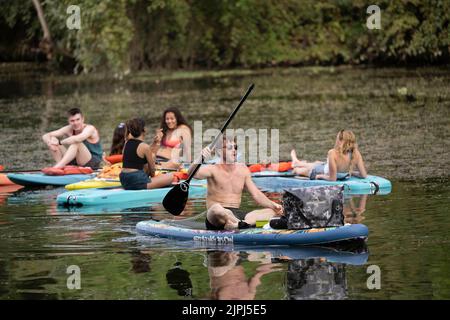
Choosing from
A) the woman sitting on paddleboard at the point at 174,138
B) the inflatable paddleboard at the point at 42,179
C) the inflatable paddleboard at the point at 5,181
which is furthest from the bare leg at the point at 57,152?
the woman sitting on paddleboard at the point at 174,138

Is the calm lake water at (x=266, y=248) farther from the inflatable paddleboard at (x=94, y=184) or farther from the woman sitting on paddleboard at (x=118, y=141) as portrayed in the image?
the woman sitting on paddleboard at (x=118, y=141)

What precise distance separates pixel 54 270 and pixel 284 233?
2.38 metres

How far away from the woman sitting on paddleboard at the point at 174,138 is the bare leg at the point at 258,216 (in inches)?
211

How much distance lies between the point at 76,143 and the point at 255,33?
88.9 feet

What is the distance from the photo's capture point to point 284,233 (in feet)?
44.3

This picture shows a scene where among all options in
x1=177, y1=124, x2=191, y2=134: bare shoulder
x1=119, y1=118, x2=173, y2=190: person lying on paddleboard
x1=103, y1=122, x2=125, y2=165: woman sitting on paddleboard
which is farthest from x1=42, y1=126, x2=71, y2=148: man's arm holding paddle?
x1=119, y1=118, x2=173, y2=190: person lying on paddleboard

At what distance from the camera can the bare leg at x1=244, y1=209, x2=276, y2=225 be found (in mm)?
14242

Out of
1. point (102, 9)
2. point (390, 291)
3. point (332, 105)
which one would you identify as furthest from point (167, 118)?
point (102, 9)

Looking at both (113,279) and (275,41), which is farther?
(275,41)

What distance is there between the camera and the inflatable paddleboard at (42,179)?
65.2 feet

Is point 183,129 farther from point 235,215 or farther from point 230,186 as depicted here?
point 235,215

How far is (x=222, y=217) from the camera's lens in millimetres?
14102

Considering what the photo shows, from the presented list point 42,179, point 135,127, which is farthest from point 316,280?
point 42,179
